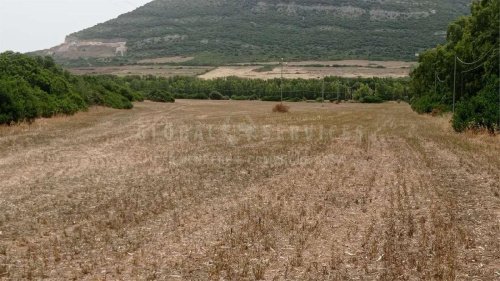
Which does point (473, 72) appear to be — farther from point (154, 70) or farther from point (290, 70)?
point (154, 70)

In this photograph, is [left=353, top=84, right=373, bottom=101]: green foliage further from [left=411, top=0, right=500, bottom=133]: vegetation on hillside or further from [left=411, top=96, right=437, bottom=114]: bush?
[left=411, top=0, right=500, bottom=133]: vegetation on hillside

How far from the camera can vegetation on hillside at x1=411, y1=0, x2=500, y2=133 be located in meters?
27.9

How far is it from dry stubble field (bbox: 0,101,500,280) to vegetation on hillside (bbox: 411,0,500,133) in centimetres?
775

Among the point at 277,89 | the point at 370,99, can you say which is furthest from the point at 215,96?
the point at 370,99

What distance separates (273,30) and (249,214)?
538 feet

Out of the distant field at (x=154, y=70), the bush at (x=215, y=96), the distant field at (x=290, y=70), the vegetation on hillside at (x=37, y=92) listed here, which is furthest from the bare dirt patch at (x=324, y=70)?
the vegetation on hillside at (x=37, y=92)

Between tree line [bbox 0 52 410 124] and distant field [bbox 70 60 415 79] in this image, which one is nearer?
tree line [bbox 0 52 410 124]

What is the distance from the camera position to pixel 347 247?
8.64m

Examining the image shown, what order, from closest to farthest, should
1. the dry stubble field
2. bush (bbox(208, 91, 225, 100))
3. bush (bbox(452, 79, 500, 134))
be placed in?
1. the dry stubble field
2. bush (bbox(452, 79, 500, 134))
3. bush (bbox(208, 91, 225, 100))

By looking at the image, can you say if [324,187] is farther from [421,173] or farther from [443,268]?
[443,268]

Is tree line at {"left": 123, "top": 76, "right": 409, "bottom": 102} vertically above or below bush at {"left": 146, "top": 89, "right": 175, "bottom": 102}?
below

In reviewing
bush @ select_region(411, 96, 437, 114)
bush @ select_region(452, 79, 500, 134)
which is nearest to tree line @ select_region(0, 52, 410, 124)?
bush @ select_region(452, 79, 500, 134)

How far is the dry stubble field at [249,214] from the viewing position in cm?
769

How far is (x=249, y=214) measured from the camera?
10.8m
